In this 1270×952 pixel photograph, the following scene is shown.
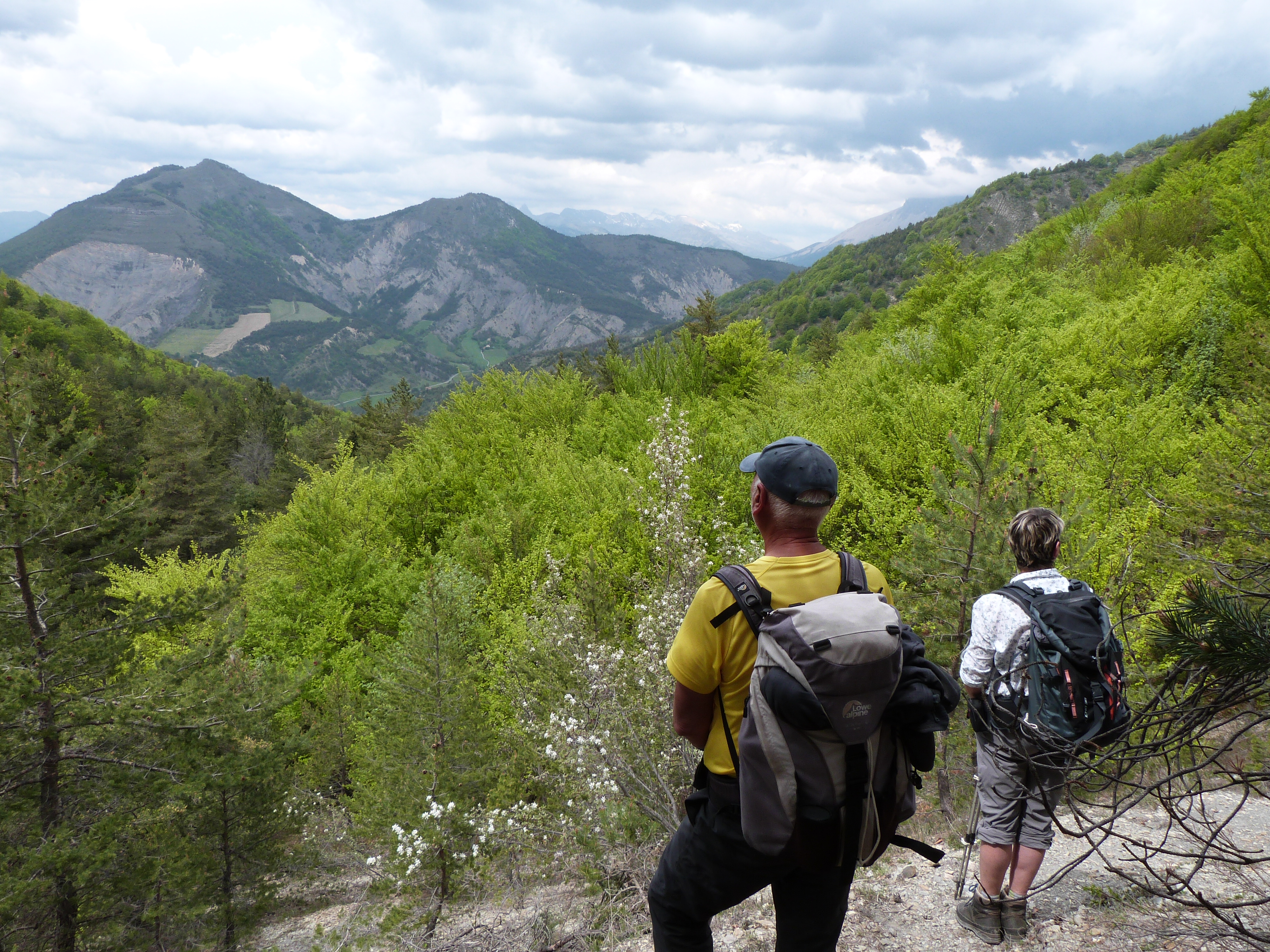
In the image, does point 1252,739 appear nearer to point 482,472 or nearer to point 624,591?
point 624,591

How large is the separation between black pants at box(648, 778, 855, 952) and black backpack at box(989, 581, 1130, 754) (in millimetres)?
1325

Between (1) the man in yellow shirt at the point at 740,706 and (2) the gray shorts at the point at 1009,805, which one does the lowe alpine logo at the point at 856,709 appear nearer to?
(1) the man in yellow shirt at the point at 740,706

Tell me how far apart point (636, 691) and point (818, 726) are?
26.3 ft

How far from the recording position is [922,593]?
860cm

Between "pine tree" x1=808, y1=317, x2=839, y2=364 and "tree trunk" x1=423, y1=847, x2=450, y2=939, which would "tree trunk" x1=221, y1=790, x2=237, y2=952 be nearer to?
"tree trunk" x1=423, y1=847, x2=450, y2=939

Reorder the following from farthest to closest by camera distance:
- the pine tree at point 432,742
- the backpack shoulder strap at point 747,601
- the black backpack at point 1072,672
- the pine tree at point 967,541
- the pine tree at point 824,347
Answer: the pine tree at point 824,347
the pine tree at point 432,742
the pine tree at point 967,541
the black backpack at point 1072,672
the backpack shoulder strap at point 747,601

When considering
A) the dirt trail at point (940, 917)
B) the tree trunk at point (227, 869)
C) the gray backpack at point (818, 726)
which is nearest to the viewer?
the gray backpack at point (818, 726)

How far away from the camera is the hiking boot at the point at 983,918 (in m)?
4.10

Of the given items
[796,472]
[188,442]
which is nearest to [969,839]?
[796,472]

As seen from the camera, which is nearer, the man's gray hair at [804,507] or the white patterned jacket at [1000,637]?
the man's gray hair at [804,507]

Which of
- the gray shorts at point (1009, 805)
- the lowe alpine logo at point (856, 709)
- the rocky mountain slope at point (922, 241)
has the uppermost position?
the rocky mountain slope at point (922, 241)

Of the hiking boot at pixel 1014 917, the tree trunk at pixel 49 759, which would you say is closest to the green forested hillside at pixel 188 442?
the tree trunk at pixel 49 759

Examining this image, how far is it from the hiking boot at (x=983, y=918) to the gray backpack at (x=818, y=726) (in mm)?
2637

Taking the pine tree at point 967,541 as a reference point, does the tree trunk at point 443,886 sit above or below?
below
